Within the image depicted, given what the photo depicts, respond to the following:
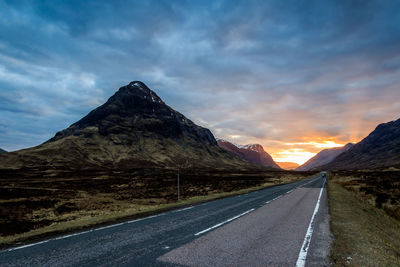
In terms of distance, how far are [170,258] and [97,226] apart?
5.54m

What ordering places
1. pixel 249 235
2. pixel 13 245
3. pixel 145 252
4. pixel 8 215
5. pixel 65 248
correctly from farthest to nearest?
pixel 8 215, pixel 249 235, pixel 13 245, pixel 65 248, pixel 145 252

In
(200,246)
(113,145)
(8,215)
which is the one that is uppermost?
(113,145)

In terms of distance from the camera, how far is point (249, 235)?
844 centimetres

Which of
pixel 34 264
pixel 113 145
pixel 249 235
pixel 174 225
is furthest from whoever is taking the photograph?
pixel 113 145

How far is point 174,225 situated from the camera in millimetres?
A: 9984

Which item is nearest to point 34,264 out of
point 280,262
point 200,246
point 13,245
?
point 13,245

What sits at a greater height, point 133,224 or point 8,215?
point 133,224

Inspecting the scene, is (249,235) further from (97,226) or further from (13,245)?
(13,245)

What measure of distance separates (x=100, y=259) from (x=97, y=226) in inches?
181

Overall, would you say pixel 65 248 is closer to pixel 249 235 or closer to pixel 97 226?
pixel 97 226

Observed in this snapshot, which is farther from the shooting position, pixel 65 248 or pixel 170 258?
pixel 65 248

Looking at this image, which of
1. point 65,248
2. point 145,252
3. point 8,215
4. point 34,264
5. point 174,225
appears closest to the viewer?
point 34,264

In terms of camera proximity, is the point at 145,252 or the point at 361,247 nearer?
the point at 145,252

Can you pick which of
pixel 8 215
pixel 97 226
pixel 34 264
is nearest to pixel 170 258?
pixel 34 264
